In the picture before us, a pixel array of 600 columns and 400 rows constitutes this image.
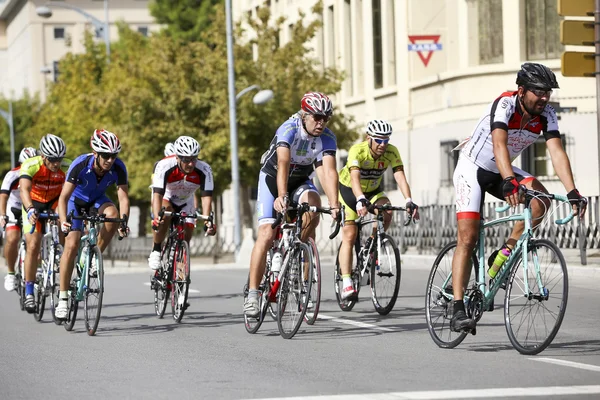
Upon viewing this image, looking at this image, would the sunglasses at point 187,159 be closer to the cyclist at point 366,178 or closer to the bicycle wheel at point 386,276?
the cyclist at point 366,178

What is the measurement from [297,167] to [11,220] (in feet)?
19.9

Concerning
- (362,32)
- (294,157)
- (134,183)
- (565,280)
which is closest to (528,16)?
(362,32)

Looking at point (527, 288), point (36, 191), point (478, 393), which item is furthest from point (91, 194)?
point (478, 393)

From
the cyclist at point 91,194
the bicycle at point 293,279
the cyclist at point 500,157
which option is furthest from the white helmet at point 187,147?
the cyclist at point 500,157

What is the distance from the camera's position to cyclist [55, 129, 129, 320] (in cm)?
1227

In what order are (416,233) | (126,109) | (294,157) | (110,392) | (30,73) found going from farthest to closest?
(30,73) < (126,109) < (416,233) < (294,157) < (110,392)

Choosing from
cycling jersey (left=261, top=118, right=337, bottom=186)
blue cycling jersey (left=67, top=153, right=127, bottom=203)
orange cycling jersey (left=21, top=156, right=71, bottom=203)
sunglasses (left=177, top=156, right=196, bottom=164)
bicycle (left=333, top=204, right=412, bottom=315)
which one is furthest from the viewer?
orange cycling jersey (left=21, top=156, right=71, bottom=203)

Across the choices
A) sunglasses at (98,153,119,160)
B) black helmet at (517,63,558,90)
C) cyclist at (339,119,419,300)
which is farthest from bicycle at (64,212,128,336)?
black helmet at (517,63,558,90)

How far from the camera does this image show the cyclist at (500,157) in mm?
8766

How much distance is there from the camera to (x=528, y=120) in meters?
9.09

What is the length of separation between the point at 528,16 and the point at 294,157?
22.8 metres

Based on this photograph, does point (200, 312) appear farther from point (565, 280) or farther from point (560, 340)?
point (565, 280)

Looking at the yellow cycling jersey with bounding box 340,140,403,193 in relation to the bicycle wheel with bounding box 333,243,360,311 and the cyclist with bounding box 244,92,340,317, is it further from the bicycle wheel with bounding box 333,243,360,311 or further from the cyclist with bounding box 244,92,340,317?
the cyclist with bounding box 244,92,340,317

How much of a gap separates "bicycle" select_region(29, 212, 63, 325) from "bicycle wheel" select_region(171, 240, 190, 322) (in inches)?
46.1
